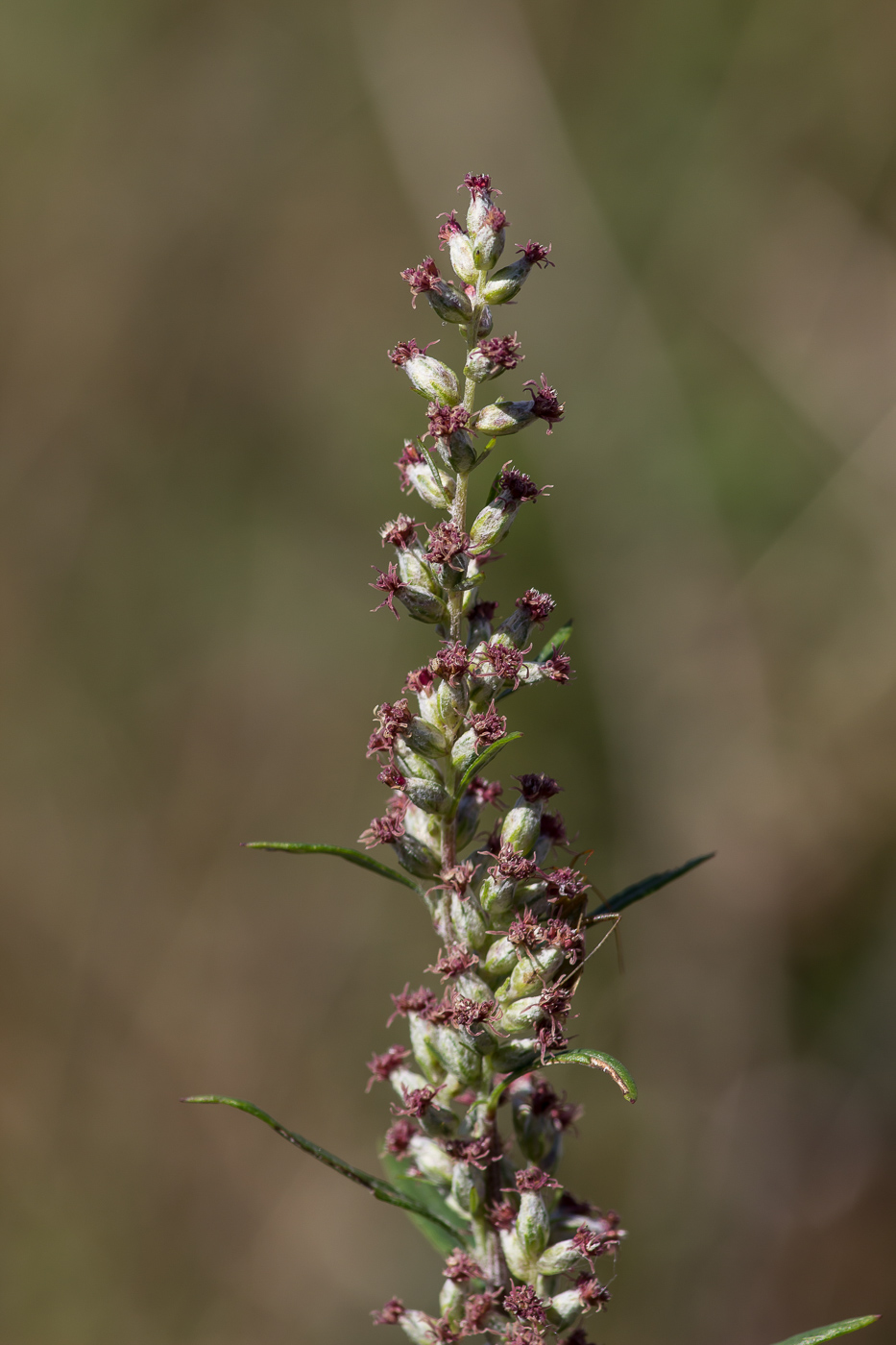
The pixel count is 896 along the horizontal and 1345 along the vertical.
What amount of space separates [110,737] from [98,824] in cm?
111

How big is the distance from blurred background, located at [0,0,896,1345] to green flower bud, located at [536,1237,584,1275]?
8624 mm

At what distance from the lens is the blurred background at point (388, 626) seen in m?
10.8

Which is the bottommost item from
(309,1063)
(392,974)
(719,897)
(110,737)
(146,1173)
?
(146,1173)

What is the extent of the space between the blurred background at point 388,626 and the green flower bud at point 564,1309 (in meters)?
8.62

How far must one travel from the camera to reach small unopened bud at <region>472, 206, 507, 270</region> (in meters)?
2.58

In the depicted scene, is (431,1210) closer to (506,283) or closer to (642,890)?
(642,890)

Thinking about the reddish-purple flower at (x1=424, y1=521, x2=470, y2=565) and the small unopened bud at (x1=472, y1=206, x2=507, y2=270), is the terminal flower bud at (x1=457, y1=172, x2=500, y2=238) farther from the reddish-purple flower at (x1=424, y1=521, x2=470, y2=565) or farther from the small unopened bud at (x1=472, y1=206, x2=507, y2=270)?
the reddish-purple flower at (x1=424, y1=521, x2=470, y2=565)

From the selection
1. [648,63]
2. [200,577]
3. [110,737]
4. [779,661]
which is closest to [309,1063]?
[110,737]

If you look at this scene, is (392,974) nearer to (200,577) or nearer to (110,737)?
(110,737)

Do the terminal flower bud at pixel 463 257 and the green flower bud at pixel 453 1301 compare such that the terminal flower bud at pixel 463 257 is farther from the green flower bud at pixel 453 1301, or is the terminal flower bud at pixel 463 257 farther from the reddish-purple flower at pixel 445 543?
the green flower bud at pixel 453 1301

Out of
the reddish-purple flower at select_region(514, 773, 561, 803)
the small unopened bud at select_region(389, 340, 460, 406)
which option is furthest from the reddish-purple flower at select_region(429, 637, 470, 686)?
the small unopened bud at select_region(389, 340, 460, 406)

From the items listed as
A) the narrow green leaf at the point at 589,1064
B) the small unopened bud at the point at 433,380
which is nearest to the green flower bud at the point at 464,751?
the narrow green leaf at the point at 589,1064

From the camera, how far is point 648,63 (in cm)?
1261

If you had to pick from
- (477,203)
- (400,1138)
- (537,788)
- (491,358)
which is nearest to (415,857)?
(537,788)
